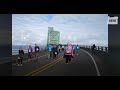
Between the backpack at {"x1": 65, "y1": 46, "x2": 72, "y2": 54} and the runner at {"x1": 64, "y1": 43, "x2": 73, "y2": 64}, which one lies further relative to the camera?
the backpack at {"x1": 65, "y1": 46, "x2": 72, "y2": 54}

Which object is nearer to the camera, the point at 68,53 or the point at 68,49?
the point at 68,53

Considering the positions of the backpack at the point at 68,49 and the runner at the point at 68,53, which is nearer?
the runner at the point at 68,53

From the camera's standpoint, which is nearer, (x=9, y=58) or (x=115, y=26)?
(x=115, y=26)

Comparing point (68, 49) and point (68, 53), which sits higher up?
point (68, 49)
